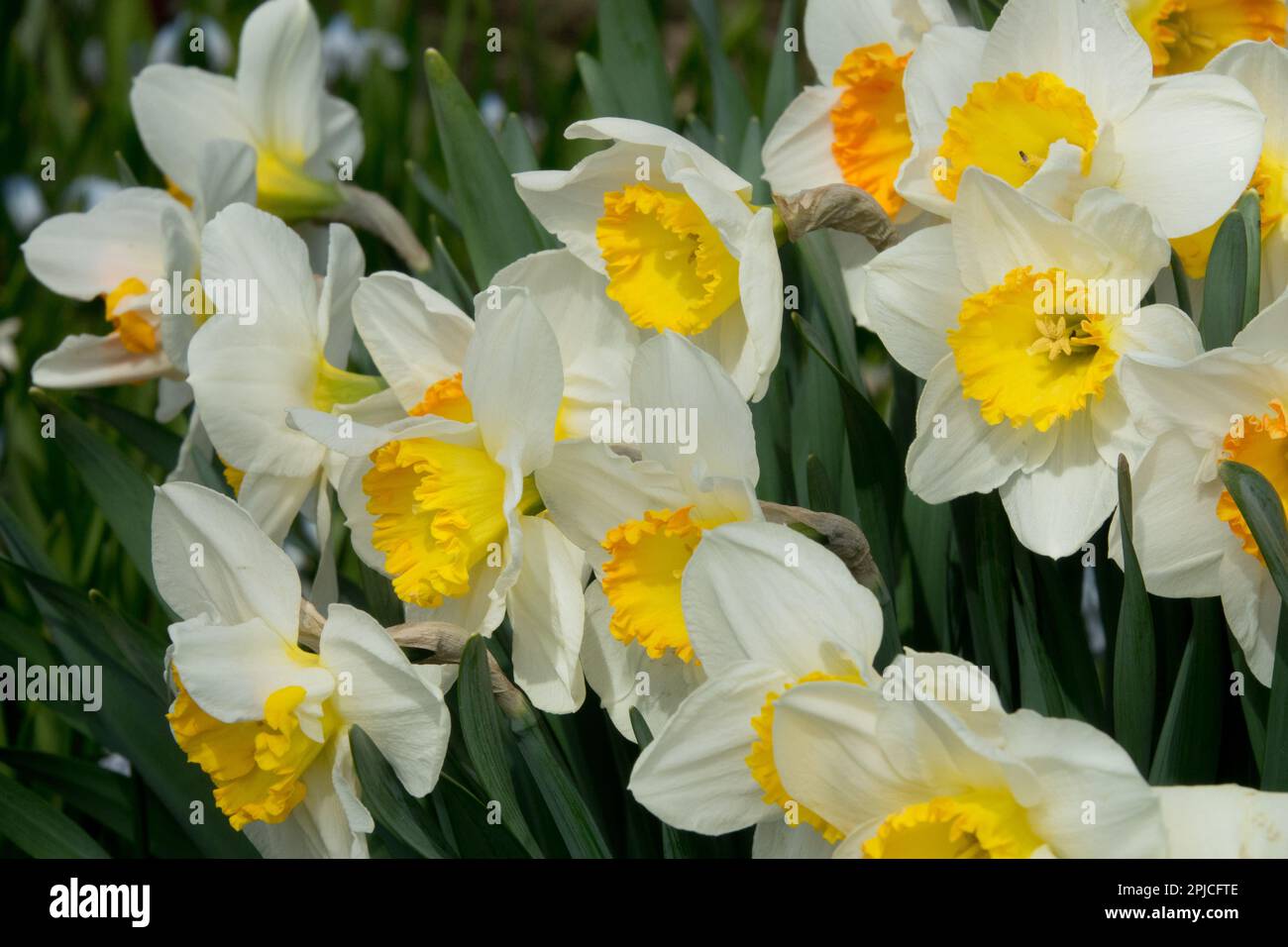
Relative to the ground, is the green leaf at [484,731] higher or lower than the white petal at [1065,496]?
lower

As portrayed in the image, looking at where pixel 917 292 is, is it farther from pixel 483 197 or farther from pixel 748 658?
pixel 483 197

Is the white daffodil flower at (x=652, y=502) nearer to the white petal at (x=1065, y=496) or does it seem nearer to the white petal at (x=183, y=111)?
the white petal at (x=1065, y=496)

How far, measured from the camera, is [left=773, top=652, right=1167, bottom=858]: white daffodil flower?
0.91m

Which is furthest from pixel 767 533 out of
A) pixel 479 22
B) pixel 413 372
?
pixel 479 22

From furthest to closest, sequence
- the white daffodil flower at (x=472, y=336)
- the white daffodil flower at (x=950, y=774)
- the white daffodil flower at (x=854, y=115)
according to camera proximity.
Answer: the white daffodil flower at (x=854, y=115) < the white daffodil flower at (x=472, y=336) < the white daffodil flower at (x=950, y=774)

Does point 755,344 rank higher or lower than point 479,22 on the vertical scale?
lower

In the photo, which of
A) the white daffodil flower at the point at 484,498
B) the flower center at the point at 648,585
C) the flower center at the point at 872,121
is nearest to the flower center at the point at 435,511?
the white daffodil flower at the point at 484,498

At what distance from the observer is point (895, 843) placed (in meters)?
0.97

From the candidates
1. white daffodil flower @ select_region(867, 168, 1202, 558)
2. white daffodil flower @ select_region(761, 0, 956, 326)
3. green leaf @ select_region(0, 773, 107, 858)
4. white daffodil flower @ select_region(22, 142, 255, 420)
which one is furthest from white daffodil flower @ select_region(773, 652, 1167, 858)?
white daffodil flower @ select_region(22, 142, 255, 420)

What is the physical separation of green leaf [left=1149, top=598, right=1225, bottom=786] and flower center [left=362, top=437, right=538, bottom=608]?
595 millimetres

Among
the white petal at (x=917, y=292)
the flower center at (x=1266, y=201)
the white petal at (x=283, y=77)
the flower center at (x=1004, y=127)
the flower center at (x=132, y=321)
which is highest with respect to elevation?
the white petal at (x=283, y=77)

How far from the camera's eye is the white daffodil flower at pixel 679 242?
1.25 metres
